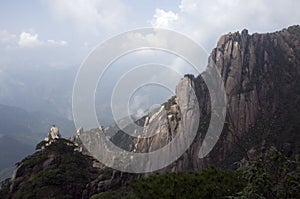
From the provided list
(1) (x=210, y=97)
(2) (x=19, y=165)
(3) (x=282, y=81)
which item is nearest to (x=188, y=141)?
(1) (x=210, y=97)

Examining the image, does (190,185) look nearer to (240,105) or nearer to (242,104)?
(240,105)

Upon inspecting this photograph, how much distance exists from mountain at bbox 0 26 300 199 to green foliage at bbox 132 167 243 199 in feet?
36.6

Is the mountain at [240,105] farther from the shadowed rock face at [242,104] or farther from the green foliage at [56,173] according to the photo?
the green foliage at [56,173]

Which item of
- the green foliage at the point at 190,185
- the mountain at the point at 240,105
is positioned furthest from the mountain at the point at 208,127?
the green foliage at the point at 190,185

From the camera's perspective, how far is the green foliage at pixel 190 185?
19266mm

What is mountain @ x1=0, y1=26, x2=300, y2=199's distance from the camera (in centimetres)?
4109

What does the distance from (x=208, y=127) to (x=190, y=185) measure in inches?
1574

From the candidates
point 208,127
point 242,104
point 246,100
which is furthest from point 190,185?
point 246,100

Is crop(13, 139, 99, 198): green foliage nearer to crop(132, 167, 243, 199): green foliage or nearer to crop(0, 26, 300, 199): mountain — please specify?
crop(0, 26, 300, 199): mountain

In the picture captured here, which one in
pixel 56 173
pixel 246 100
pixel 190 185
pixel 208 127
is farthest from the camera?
pixel 246 100

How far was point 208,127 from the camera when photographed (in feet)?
194

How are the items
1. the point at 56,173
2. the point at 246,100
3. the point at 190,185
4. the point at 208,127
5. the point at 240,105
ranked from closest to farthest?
1. the point at 190,185
2. the point at 56,173
3. the point at 208,127
4. the point at 240,105
5. the point at 246,100

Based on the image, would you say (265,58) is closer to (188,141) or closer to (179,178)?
(188,141)

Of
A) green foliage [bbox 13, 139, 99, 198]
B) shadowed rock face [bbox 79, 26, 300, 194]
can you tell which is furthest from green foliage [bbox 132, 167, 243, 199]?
shadowed rock face [bbox 79, 26, 300, 194]
